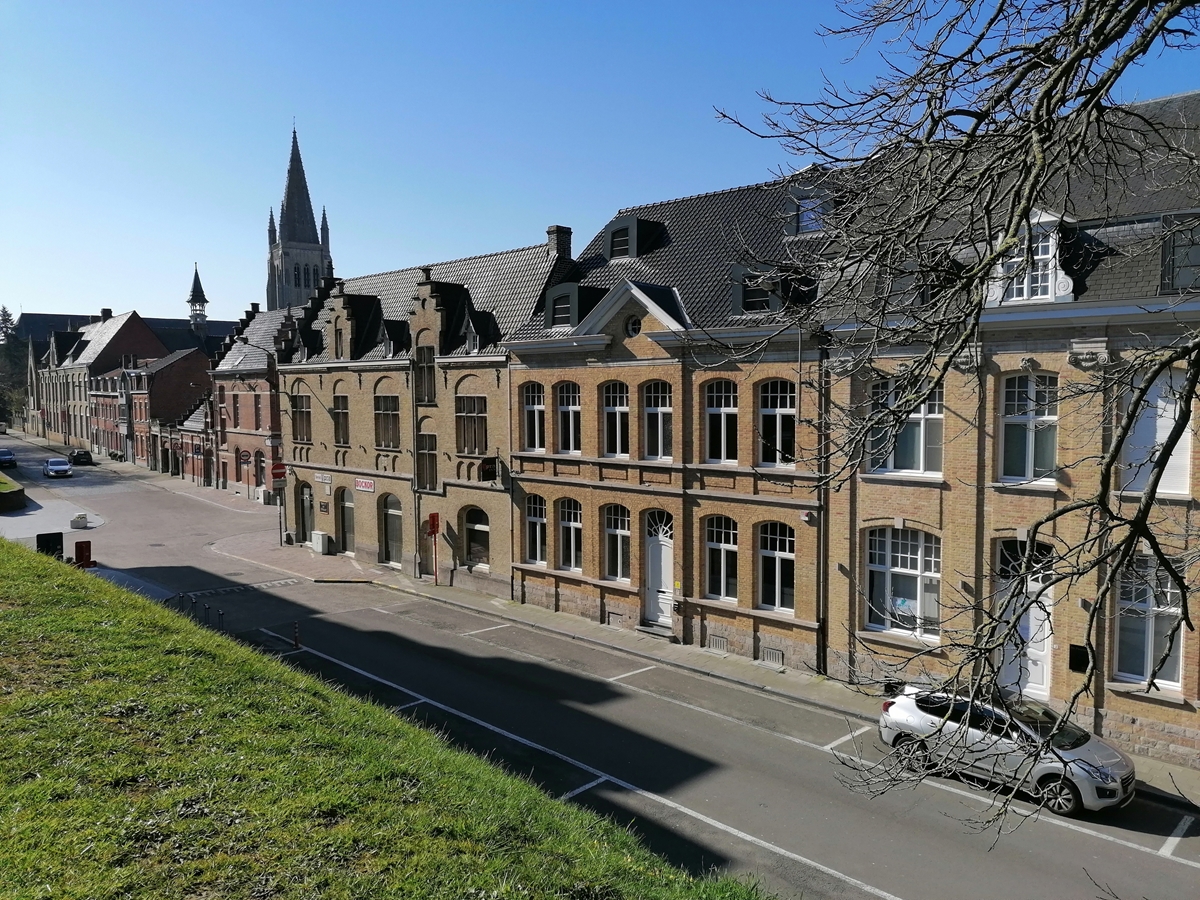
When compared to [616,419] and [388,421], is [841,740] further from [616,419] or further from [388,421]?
[388,421]

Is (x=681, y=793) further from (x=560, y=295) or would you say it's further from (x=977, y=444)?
(x=560, y=295)

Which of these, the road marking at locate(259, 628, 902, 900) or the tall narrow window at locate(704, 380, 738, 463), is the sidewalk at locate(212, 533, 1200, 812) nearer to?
the road marking at locate(259, 628, 902, 900)

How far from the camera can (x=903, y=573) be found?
18250 mm

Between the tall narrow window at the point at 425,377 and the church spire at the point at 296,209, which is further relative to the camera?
the church spire at the point at 296,209

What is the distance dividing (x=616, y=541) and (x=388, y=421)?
481 inches

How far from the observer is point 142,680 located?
10.7 meters

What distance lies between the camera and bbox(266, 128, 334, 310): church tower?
97500mm

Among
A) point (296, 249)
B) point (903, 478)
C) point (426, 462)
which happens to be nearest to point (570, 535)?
point (426, 462)

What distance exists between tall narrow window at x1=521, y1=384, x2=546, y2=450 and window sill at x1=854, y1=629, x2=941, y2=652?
1139 cm

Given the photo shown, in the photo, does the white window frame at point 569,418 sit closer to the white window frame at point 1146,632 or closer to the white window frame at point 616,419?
the white window frame at point 616,419

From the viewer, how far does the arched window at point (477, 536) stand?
95.2ft

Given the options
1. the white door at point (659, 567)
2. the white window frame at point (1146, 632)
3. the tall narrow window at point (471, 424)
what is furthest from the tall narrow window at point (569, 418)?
the white window frame at point (1146, 632)

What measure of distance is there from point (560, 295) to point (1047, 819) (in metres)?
17.9

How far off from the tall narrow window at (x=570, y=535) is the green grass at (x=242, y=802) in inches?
535
